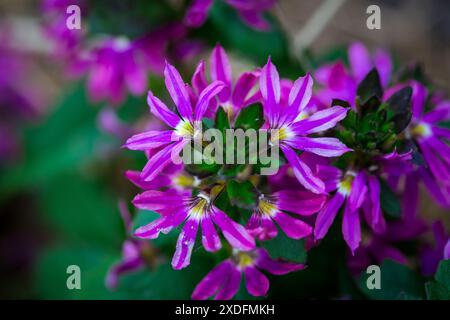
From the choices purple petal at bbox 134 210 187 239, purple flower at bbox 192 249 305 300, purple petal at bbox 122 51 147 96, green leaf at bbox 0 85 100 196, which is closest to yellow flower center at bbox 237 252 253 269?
purple flower at bbox 192 249 305 300

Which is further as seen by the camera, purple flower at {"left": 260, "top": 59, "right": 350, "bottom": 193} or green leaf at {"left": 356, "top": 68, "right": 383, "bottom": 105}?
green leaf at {"left": 356, "top": 68, "right": 383, "bottom": 105}

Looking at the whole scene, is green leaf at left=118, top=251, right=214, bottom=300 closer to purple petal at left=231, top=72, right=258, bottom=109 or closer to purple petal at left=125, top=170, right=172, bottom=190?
purple petal at left=125, top=170, right=172, bottom=190


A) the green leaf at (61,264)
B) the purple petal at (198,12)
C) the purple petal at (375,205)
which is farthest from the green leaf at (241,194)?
the green leaf at (61,264)

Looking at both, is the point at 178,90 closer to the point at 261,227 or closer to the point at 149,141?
the point at 149,141

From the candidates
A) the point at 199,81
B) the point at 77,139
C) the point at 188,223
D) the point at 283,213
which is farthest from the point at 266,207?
the point at 77,139

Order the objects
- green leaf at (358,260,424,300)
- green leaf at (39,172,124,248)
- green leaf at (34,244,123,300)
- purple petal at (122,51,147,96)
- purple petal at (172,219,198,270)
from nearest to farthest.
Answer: purple petal at (172,219,198,270), green leaf at (358,260,424,300), purple petal at (122,51,147,96), green leaf at (34,244,123,300), green leaf at (39,172,124,248)
